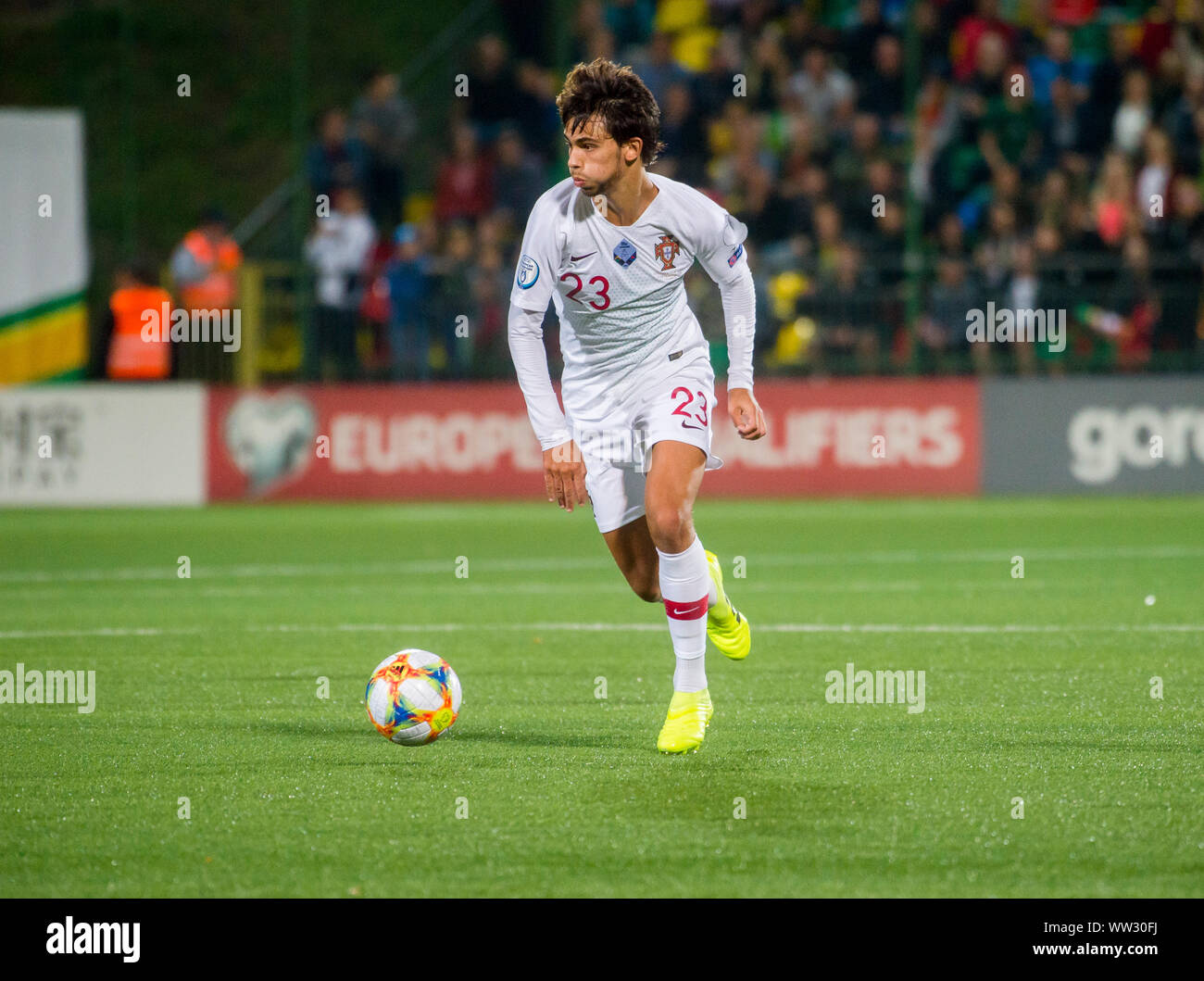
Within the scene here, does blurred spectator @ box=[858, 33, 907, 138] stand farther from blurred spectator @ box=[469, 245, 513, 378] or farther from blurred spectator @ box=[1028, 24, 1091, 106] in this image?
blurred spectator @ box=[469, 245, 513, 378]

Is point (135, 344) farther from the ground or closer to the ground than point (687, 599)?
farther from the ground

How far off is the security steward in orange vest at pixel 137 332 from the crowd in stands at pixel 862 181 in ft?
5.34

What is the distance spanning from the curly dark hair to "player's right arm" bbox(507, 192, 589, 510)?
1.19 feet

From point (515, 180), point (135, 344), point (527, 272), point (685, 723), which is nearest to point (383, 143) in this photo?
point (515, 180)

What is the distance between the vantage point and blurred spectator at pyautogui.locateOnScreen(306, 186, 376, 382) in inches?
703

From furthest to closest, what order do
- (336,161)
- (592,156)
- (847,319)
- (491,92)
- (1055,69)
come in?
(491,92) → (336,161) → (1055,69) → (847,319) → (592,156)

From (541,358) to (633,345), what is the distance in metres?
0.40

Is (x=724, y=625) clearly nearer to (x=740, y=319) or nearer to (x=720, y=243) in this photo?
(x=740, y=319)

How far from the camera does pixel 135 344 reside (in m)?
18.5

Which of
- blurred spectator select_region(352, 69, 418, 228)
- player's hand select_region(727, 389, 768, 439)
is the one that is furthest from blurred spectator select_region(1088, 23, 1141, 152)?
player's hand select_region(727, 389, 768, 439)

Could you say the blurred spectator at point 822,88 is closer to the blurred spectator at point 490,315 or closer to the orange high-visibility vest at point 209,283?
the blurred spectator at point 490,315

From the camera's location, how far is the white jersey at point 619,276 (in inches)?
249

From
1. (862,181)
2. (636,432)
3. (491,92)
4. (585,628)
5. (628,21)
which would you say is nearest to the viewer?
(636,432)

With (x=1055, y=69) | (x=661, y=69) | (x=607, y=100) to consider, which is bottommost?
(x=607, y=100)
